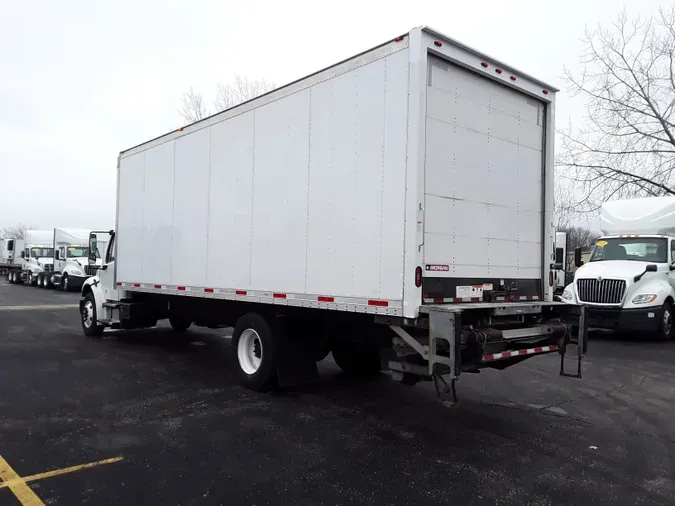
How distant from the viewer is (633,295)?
12.4 m

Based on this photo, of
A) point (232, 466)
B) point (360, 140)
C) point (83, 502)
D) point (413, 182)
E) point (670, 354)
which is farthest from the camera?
point (670, 354)

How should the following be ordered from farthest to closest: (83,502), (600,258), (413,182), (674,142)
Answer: (674,142) → (600,258) → (413,182) → (83,502)

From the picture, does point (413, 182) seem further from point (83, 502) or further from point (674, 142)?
point (674, 142)

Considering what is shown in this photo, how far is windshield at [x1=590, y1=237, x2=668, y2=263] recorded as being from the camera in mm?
13023

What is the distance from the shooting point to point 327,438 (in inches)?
212

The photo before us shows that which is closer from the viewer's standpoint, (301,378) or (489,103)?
(489,103)

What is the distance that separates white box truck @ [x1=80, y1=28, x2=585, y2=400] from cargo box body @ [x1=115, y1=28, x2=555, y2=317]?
0.02 metres

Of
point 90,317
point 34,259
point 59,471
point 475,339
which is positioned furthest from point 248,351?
point 34,259

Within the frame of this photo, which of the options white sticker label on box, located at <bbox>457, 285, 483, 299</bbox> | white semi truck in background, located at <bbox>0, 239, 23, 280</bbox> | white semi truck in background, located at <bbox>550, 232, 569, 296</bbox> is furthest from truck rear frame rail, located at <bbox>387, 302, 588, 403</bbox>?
white semi truck in background, located at <bbox>0, 239, 23, 280</bbox>

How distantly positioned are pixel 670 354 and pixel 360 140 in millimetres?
9166

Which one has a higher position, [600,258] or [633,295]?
[600,258]

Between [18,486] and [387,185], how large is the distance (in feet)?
13.5

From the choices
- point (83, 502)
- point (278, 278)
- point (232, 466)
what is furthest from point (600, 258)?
point (83, 502)

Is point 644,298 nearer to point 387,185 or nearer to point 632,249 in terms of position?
point 632,249
